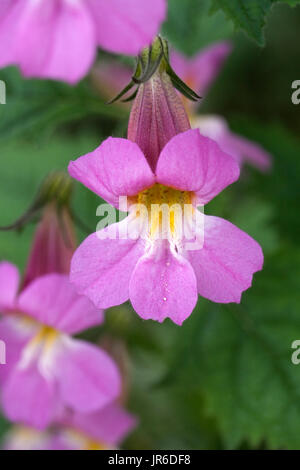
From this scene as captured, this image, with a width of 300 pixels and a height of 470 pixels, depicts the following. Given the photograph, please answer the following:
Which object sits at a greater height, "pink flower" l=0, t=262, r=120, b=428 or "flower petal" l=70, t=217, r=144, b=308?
"flower petal" l=70, t=217, r=144, b=308

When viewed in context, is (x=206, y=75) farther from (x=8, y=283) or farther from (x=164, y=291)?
(x=164, y=291)

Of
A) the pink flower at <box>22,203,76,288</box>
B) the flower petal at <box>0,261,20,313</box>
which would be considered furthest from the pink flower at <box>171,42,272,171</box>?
the flower petal at <box>0,261,20,313</box>

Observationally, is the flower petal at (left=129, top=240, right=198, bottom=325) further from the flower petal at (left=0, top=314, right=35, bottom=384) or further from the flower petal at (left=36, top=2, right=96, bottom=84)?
the flower petal at (left=0, top=314, right=35, bottom=384)

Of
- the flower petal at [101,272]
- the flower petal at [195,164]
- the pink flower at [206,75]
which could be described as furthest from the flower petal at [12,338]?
the pink flower at [206,75]

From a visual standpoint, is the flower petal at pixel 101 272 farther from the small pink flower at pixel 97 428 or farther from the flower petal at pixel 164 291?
the small pink flower at pixel 97 428

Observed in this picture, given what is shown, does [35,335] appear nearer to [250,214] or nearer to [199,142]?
[199,142]

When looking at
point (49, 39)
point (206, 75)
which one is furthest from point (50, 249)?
point (206, 75)
